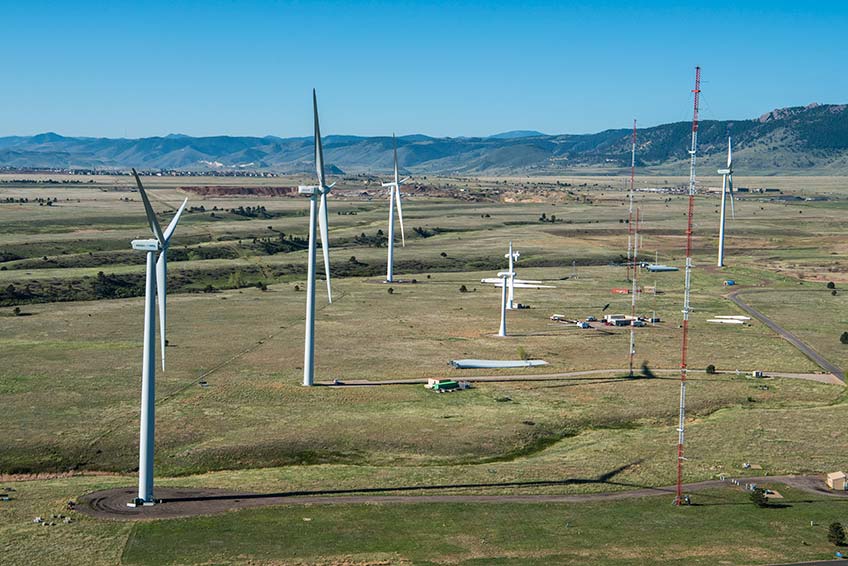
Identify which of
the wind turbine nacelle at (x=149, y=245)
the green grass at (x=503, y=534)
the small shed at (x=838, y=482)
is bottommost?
the green grass at (x=503, y=534)

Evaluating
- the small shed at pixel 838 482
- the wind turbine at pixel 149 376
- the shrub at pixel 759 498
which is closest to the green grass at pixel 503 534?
the shrub at pixel 759 498

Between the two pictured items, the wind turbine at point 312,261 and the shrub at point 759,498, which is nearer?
the shrub at point 759,498

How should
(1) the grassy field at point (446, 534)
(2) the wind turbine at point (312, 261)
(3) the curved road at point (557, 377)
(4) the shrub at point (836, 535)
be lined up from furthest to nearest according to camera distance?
(3) the curved road at point (557, 377) → (2) the wind turbine at point (312, 261) → (4) the shrub at point (836, 535) → (1) the grassy field at point (446, 534)

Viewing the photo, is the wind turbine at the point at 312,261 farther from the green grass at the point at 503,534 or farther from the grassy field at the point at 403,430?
the green grass at the point at 503,534

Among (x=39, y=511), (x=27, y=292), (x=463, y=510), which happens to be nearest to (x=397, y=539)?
(x=463, y=510)

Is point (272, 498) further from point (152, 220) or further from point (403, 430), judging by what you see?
point (152, 220)
